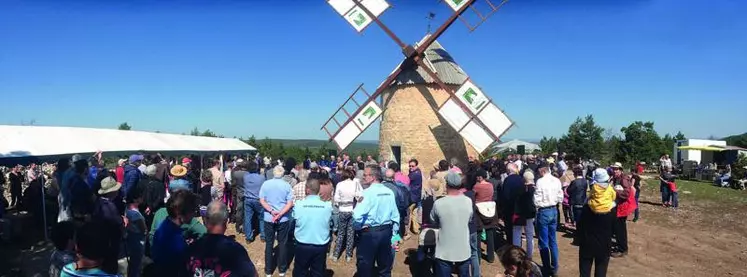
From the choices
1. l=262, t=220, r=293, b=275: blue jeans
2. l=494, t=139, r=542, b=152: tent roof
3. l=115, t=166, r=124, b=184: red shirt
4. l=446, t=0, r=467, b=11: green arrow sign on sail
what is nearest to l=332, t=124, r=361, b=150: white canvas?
l=446, t=0, r=467, b=11: green arrow sign on sail

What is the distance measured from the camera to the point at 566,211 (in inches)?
421

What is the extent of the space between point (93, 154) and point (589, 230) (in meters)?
11.9

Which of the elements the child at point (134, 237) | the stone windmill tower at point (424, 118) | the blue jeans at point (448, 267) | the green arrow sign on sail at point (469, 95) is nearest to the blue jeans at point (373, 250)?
the blue jeans at point (448, 267)

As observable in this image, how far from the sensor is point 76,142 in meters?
11.0

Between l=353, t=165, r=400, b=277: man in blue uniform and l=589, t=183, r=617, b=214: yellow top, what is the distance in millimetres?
2701

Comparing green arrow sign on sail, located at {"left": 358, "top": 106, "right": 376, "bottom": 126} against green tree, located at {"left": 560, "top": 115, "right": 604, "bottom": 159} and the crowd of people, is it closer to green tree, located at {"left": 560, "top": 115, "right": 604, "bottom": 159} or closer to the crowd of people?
the crowd of people

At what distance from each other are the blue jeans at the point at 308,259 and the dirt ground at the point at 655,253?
195 centimetres

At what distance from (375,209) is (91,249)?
3.33 meters

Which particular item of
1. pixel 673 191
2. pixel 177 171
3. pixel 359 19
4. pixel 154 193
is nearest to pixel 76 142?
pixel 177 171

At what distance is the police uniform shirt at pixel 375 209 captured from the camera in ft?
18.1

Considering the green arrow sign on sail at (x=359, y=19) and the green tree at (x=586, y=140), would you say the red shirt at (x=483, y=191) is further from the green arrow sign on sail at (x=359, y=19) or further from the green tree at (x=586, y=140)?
the green tree at (x=586, y=140)

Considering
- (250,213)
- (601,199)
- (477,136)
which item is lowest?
(250,213)

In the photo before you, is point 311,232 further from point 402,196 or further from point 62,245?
point 402,196

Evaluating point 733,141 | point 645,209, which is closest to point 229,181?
point 645,209
